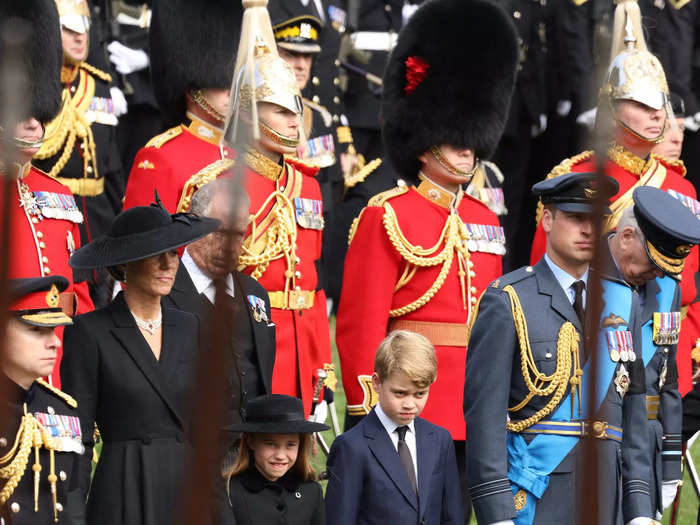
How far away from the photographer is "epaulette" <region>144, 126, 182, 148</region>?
5871 mm

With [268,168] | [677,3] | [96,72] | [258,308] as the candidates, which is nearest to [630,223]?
[258,308]

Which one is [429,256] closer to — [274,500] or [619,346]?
[619,346]

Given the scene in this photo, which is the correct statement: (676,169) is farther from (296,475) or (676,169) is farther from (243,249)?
(296,475)

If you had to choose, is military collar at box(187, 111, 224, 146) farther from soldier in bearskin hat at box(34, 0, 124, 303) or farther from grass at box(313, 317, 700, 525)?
grass at box(313, 317, 700, 525)

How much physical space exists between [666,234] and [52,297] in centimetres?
208

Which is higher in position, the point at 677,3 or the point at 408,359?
the point at 677,3

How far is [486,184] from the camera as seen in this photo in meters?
8.45

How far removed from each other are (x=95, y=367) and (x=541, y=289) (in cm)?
133

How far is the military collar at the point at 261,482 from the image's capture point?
4258 millimetres

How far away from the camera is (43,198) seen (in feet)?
18.0

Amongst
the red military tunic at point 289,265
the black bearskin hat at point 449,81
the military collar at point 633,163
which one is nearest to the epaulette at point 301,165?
the red military tunic at point 289,265

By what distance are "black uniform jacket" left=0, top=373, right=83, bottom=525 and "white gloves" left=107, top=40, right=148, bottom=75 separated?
5.04 metres

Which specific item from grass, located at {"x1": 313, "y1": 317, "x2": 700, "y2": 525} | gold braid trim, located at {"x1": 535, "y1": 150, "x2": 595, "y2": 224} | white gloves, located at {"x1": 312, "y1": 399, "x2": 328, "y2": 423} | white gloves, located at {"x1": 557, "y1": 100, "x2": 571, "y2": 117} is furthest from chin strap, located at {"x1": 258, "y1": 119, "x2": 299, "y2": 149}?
white gloves, located at {"x1": 557, "y1": 100, "x2": 571, "y2": 117}

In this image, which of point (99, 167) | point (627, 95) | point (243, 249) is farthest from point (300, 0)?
point (243, 249)
